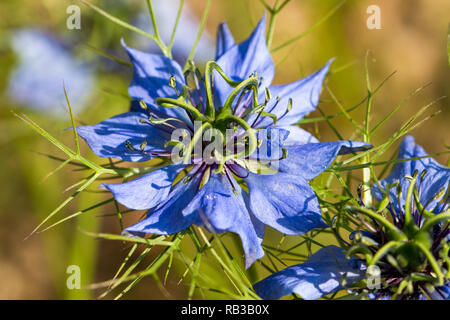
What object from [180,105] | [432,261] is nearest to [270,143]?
[180,105]

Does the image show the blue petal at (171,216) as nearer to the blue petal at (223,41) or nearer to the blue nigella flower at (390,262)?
the blue nigella flower at (390,262)

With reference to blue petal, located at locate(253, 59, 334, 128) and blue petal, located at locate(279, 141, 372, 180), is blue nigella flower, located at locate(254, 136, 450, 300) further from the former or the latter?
blue petal, located at locate(253, 59, 334, 128)

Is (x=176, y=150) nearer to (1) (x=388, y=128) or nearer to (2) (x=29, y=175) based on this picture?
(2) (x=29, y=175)

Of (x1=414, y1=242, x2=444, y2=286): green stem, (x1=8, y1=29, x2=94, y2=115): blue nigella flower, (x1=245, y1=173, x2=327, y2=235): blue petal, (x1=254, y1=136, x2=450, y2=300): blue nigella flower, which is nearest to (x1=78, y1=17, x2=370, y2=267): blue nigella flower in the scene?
(x1=245, y1=173, x2=327, y2=235): blue petal

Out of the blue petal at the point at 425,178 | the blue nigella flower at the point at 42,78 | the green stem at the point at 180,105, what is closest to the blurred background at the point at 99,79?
the blue nigella flower at the point at 42,78
